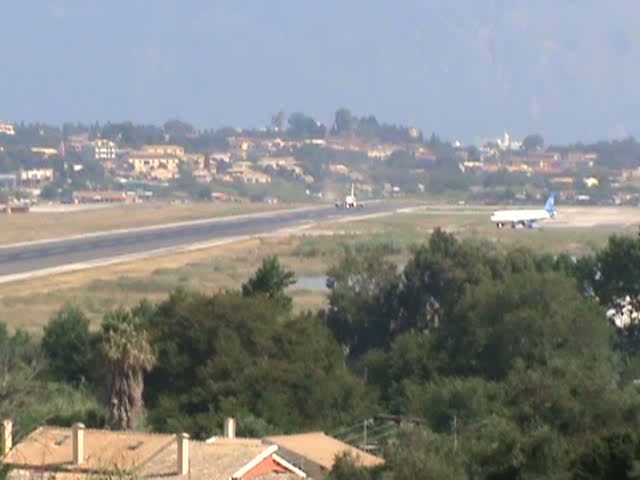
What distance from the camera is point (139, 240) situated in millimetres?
92812

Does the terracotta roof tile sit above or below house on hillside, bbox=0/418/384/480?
below

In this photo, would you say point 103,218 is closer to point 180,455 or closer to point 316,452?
point 316,452

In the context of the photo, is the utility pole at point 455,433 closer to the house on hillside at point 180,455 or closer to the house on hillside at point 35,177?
the house on hillside at point 180,455

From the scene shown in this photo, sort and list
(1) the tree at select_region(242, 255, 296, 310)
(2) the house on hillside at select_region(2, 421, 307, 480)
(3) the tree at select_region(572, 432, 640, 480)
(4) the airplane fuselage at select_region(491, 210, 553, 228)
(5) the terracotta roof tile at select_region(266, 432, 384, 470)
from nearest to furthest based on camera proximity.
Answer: (3) the tree at select_region(572, 432, 640, 480)
(2) the house on hillside at select_region(2, 421, 307, 480)
(5) the terracotta roof tile at select_region(266, 432, 384, 470)
(1) the tree at select_region(242, 255, 296, 310)
(4) the airplane fuselage at select_region(491, 210, 553, 228)

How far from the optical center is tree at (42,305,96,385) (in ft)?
135

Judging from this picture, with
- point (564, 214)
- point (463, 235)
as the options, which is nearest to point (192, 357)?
point (463, 235)

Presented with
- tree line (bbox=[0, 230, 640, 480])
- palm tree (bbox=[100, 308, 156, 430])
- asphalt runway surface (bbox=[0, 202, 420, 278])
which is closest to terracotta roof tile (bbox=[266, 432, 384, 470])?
tree line (bbox=[0, 230, 640, 480])

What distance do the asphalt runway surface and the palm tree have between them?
36.3 metres

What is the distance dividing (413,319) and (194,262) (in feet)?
92.1

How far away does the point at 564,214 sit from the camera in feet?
422

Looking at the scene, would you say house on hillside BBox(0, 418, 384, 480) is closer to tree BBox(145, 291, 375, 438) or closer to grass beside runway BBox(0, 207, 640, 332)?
tree BBox(145, 291, 375, 438)

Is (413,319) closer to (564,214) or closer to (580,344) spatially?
(580,344)

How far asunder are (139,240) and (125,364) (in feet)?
190

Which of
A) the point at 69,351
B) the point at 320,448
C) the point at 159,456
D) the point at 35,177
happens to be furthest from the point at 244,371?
the point at 35,177
